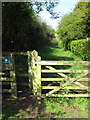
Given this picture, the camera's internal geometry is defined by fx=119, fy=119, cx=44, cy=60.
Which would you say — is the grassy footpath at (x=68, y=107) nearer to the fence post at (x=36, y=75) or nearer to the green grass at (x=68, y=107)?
the green grass at (x=68, y=107)

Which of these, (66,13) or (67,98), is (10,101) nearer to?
(67,98)

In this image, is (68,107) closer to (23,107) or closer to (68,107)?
(68,107)

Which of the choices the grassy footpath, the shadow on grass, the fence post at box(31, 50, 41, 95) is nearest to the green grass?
the grassy footpath

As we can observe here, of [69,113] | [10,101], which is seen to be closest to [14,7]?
[10,101]

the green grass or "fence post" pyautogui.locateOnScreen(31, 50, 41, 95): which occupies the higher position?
"fence post" pyautogui.locateOnScreen(31, 50, 41, 95)

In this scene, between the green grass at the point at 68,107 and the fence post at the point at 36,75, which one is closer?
the green grass at the point at 68,107

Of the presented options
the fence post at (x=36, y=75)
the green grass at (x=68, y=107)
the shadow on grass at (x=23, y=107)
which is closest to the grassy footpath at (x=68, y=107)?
the green grass at (x=68, y=107)

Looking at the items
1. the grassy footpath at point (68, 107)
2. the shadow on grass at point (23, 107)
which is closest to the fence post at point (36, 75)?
the shadow on grass at point (23, 107)

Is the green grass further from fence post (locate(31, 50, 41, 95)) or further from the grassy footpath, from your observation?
fence post (locate(31, 50, 41, 95))

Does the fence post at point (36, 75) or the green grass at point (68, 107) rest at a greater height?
the fence post at point (36, 75)

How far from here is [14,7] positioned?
20.5 ft

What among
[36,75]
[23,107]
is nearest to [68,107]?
[23,107]

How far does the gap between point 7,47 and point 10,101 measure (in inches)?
247

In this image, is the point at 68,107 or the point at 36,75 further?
the point at 36,75
